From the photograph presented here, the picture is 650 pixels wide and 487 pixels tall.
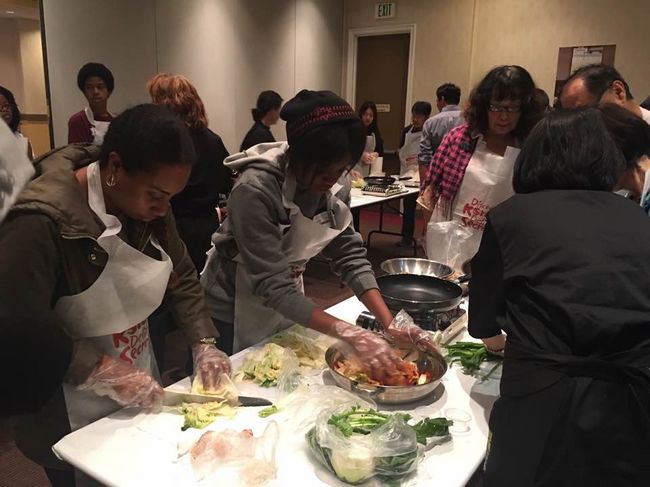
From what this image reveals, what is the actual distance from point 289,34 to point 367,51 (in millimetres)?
1332

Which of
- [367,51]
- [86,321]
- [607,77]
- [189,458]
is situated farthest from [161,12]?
[189,458]

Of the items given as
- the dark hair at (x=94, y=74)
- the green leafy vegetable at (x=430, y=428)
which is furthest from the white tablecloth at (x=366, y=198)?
the green leafy vegetable at (x=430, y=428)

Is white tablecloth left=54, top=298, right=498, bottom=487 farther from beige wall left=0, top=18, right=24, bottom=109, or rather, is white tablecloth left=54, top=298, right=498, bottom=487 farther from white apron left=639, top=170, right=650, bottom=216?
beige wall left=0, top=18, right=24, bottom=109

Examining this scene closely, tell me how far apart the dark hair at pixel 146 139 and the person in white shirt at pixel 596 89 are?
169 cm

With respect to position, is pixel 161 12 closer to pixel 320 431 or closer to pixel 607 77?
pixel 607 77

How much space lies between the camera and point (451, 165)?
8.34ft

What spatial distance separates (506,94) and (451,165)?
42 cm

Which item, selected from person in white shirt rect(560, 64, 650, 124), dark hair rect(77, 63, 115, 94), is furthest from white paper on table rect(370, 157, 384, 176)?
person in white shirt rect(560, 64, 650, 124)

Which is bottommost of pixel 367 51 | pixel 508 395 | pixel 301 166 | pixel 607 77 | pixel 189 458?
pixel 189 458

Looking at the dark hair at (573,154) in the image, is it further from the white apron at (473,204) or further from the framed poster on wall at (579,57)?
the framed poster on wall at (579,57)

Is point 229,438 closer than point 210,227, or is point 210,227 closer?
point 229,438

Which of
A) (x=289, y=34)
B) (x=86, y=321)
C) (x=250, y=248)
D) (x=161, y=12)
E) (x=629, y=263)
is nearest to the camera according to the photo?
(x=629, y=263)

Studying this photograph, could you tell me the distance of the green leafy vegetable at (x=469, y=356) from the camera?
150 cm

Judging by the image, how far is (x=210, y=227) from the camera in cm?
299
